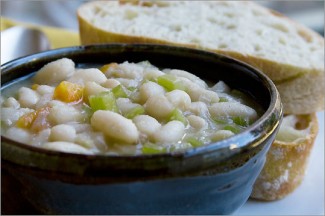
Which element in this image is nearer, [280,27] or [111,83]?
[111,83]

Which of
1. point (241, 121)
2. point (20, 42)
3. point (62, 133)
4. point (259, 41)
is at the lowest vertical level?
point (20, 42)

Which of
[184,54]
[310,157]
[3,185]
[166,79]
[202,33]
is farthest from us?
[202,33]

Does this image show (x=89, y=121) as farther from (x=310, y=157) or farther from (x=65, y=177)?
(x=310, y=157)

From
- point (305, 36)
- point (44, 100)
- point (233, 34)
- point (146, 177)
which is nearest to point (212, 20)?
point (233, 34)

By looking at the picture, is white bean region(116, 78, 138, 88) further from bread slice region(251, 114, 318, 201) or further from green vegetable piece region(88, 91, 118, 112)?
bread slice region(251, 114, 318, 201)

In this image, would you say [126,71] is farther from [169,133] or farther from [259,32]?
[259,32]

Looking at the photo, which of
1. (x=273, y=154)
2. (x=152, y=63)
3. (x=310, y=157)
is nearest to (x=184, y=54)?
(x=152, y=63)

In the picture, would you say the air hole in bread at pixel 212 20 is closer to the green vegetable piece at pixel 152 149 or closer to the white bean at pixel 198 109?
the white bean at pixel 198 109
